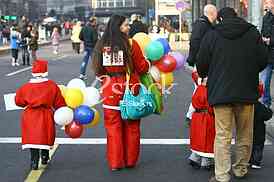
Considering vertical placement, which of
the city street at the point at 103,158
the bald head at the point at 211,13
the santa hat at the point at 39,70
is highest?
the bald head at the point at 211,13

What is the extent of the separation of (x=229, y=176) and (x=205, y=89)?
101cm

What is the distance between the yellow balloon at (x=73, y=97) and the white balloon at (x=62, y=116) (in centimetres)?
9

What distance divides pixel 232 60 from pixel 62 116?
2026 mm

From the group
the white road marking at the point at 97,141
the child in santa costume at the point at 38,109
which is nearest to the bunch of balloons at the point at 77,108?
the child in santa costume at the point at 38,109

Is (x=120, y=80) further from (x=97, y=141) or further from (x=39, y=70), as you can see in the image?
(x=97, y=141)

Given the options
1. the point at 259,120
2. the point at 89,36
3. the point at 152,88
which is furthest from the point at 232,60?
the point at 89,36

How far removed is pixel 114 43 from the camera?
6.93 m

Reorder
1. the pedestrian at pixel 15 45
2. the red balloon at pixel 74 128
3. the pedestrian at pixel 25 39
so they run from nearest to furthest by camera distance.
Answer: the red balloon at pixel 74 128 → the pedestrian at pixel 25 39 → the pedestrian at pixel 15 45

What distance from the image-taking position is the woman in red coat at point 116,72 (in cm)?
694

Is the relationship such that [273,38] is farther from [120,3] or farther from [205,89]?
[120,3]

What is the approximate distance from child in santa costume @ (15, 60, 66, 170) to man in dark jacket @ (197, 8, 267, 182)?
1.78 meters

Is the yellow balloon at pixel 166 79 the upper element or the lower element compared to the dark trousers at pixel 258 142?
upper

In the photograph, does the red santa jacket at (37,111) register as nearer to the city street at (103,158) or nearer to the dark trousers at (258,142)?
the city street at (103,158)

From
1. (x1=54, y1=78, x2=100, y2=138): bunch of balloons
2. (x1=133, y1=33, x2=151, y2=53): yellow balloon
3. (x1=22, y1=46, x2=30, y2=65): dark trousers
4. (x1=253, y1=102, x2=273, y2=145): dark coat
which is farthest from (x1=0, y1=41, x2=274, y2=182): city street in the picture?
(x1=22, y1=46, x2=30, y2=65): dark trousers
